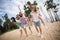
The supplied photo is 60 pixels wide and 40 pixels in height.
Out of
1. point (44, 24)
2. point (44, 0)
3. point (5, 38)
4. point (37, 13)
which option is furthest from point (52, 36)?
point (5, 38)

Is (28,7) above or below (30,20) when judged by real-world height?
above

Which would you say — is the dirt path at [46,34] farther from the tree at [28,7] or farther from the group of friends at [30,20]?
the tree at [28,7]

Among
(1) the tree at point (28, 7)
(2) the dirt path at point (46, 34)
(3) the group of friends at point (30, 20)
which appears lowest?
(2) the dirt path at point (46, 34)

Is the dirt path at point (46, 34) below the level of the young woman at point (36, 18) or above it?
below

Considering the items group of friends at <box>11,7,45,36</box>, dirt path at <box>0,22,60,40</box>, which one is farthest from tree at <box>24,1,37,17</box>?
dirt path at <box>0,22,60,40</box>

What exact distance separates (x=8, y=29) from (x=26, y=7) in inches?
18.7

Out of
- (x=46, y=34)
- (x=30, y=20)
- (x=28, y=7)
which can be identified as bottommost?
(x=46, y=34)

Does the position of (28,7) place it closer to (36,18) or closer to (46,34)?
(36,18)

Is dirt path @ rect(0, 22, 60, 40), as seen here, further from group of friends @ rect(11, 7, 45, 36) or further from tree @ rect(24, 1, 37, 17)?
tree @ rect(24, 1, 37, 17)

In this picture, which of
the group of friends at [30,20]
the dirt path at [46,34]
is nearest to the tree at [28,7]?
the group of friends at [30,20]

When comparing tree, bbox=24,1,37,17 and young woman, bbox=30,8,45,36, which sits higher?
tree, bbox=24,1,37,17

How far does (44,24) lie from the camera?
8.49 feet

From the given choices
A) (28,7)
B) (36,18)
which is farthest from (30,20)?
(28,7)

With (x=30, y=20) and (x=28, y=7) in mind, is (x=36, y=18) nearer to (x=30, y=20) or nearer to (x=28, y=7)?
(x=30, y=20)
